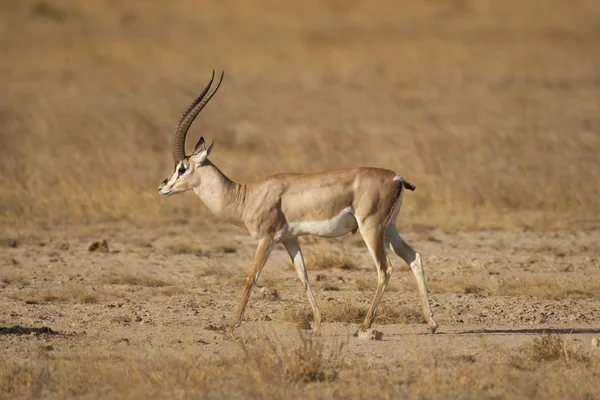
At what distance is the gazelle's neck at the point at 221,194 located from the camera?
9984mm

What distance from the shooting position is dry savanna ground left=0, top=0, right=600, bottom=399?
8500 millimetres

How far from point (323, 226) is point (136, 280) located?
3330 millimetres

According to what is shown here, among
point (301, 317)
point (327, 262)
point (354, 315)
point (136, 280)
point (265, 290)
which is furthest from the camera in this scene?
point (327, 262)

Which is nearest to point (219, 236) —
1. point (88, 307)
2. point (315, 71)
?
point (88, 307)

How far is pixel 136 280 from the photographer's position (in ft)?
40.2

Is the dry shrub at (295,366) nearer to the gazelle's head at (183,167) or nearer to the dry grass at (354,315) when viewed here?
the dry grass at (354,315)

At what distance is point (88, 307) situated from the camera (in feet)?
36.3

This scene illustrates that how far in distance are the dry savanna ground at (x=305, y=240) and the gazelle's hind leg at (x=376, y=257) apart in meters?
0.27

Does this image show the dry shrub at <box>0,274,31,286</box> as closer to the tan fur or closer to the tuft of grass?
the tan fur

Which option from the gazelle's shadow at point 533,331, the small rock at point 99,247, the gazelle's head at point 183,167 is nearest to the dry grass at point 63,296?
the gazelle's head at point 183,167

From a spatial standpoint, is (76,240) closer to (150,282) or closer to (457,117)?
(150,282)

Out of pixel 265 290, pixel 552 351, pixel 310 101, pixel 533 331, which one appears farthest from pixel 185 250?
pixel 310 101

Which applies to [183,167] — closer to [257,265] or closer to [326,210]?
[257,265]

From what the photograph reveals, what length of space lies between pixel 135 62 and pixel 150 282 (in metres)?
23.4
